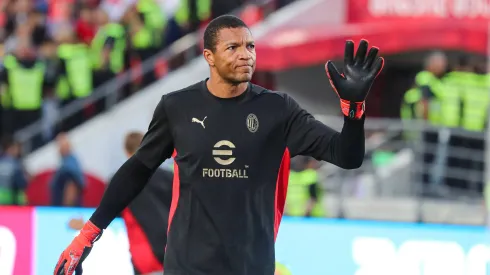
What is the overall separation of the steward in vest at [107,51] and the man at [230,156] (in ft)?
32.1

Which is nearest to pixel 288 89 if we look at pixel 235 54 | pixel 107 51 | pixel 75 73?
pixel 107 51

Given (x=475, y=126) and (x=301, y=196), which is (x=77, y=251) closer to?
(x=301, y=196)

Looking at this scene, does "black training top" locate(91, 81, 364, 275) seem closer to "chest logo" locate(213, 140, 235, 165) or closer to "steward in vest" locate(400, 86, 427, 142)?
"chest logo" locate(213, 140, 235, 165)

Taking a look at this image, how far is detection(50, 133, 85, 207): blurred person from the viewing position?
495 inches

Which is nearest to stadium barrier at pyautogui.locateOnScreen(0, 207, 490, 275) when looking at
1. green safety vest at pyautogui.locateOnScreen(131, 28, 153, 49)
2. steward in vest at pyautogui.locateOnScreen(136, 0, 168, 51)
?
green safety vest at pyautogui.locateOnScreen(131, 28, 153, 49)

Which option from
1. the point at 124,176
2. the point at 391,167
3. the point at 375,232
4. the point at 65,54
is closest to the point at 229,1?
the point at 65,54

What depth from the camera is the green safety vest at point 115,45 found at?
14.4 m

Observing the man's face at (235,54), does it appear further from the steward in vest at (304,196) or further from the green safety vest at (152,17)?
the green safety vest at (152,17)

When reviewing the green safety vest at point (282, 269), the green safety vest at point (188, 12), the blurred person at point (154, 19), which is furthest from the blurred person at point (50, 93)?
the green safety vest at point (282, 269)

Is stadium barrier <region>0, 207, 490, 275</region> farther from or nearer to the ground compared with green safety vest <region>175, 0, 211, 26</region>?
nearer to the ground

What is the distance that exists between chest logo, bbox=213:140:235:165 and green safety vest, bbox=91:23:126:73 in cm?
991

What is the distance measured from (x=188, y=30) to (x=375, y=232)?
312 inches

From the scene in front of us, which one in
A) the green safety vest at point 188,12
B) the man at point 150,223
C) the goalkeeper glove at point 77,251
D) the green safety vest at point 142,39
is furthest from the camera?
the green safety vest at point 188,12

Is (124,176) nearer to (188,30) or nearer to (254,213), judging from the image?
(254,213)
